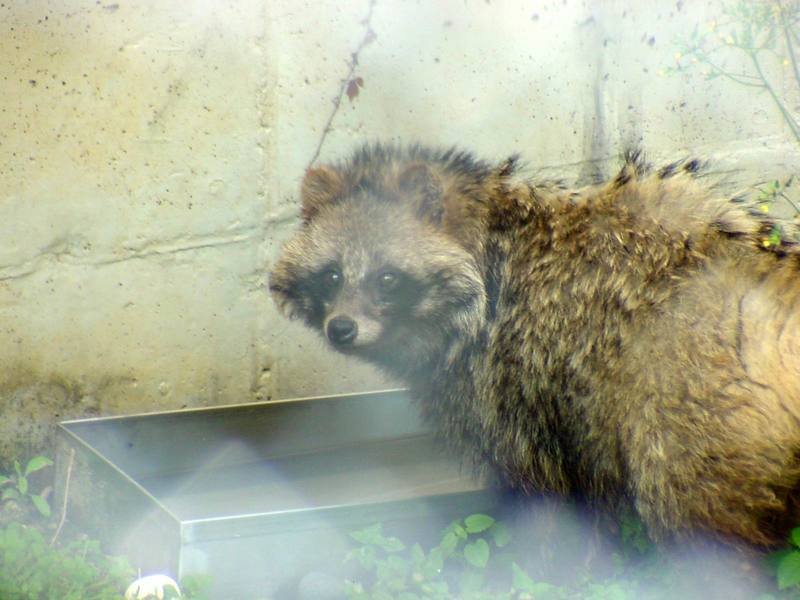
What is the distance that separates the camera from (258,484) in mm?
4559

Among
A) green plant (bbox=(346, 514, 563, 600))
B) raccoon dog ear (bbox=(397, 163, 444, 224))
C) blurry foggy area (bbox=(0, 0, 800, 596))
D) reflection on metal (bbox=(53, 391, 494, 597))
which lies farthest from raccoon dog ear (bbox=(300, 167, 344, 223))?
green plant (bbox=(346, 514, 563, 600))

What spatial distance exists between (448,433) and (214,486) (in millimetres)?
1156

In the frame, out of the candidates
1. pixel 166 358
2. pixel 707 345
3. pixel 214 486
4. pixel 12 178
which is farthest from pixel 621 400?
pixel 12 178

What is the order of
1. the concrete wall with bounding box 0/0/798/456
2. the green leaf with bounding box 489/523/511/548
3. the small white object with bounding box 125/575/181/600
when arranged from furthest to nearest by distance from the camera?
1. the concrete wall with bounding box 0/0/798/456
2. the green leaf with bounding box 489/523/511/548
3. the small white object with bounding box 125/575/181/600

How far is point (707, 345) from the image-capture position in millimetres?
3193

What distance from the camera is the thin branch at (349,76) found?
5.05 m

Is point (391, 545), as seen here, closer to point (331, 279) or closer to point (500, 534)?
point (500, 534)

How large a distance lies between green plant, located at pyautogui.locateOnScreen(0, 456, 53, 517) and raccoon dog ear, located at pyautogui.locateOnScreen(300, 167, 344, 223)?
159cm

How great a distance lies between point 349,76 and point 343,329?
1773mm

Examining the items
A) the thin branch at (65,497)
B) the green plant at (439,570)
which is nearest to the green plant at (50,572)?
the thin branch at (65,497)

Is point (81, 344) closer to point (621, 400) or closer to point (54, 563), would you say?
point (54, 563)

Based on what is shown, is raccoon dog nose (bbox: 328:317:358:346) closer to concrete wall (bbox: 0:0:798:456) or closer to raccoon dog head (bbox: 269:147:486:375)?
raccoon dog head (bbox: 269:147:486:375)

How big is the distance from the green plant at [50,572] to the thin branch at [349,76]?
2.17m

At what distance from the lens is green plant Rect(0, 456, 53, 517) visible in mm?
4246
